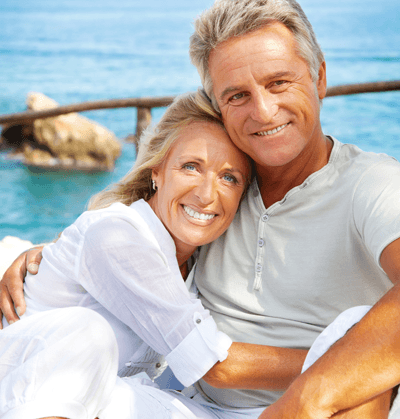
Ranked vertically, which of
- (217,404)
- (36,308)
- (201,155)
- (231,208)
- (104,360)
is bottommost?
(217,404)

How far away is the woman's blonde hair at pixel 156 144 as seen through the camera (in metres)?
1.91

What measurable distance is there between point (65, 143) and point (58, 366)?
42.4ft

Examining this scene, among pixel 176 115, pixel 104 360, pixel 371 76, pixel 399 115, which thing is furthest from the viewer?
pixel 371 76

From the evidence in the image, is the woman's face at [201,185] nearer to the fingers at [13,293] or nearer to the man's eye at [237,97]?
the man's eye at [237,97]

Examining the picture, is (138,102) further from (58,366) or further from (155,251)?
(58,366)

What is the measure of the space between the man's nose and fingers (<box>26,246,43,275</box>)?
0.96 metres

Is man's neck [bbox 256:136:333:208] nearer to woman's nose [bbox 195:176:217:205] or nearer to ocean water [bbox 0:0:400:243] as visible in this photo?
woman's nose [bbox 195:176:217:205]

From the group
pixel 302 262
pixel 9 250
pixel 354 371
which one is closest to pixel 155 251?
pixel 302 262

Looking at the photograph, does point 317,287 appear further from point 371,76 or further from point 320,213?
point 371,76

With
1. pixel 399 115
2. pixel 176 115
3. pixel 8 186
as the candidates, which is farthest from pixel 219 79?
pixel 399 115

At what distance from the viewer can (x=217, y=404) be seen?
1.84m

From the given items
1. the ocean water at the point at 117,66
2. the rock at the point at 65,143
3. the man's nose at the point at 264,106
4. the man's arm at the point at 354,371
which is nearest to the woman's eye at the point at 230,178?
the man's nose at the point at 264,106

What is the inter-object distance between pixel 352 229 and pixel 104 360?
851 mm

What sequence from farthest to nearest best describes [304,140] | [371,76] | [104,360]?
[371,76] → [304,140] → [104,360]
